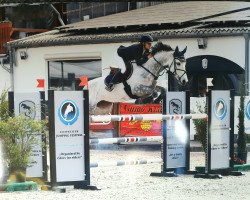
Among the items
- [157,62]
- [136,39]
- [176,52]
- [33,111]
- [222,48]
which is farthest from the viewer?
[136,39]

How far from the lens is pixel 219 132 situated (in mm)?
10898

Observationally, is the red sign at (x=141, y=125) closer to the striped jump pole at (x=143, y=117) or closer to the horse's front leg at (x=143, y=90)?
the horse's front leg at (x=143, y=90)

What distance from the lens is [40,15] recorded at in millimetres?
35406

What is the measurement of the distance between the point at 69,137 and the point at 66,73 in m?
15.8

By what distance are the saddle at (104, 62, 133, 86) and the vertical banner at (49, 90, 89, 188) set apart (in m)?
13.6

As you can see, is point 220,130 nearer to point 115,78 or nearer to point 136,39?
point 136,39

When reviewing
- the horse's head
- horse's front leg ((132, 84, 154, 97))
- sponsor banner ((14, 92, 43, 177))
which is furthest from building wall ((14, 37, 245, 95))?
sponsor banner ((14, 92, 43, 177))

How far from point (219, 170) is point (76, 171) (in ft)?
10.8

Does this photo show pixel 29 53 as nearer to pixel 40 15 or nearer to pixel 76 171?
pixel 40 15

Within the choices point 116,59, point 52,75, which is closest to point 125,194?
point 116,59

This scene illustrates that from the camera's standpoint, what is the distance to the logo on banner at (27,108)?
388 inches

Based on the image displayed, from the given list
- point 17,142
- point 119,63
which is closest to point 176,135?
point 17,142

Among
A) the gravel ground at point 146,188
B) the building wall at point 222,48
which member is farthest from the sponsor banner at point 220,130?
the building wall at point 222,48

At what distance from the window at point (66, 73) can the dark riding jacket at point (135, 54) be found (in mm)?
1944
